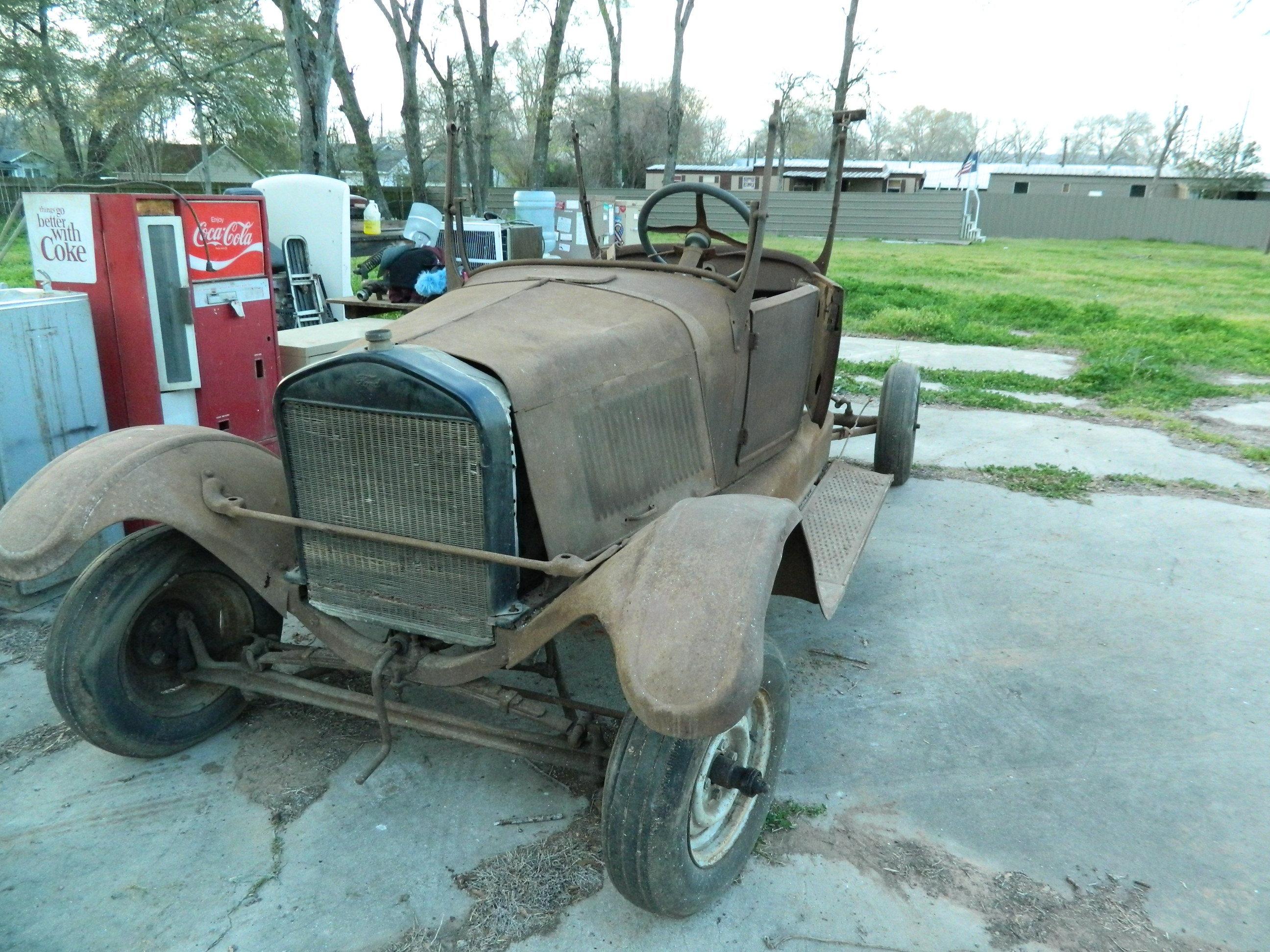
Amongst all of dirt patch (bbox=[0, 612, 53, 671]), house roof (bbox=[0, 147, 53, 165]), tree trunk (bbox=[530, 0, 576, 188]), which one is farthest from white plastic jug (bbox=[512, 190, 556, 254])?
house roof (bbox=[0, 147, 53, 165])

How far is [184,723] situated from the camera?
118 inches

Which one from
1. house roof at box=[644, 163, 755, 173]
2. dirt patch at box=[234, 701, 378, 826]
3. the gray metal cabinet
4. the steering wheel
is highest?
house roof at box=[644, 163, 755, 173]

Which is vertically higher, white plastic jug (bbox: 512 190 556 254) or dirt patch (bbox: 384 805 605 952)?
white plastic jug (bbox: 512 190 556 254)

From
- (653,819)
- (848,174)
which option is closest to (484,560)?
(653,819)


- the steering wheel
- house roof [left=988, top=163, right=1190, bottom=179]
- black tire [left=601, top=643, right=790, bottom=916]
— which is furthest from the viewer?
house roof [left=988, top=163, right=1190, bottom=179]

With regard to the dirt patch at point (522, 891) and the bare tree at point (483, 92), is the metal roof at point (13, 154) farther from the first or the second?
the dirt patch at point (522, 891)

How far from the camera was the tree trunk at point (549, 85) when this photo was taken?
84.6 feet

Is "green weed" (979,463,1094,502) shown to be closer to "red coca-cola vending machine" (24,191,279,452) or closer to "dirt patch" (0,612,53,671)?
"red coca-cola vending machine" (24,191,279,452)

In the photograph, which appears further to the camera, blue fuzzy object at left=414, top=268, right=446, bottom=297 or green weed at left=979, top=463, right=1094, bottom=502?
blue fuzzy object at left=414, top=268, right=446, bottom=297

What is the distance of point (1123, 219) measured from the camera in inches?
1220

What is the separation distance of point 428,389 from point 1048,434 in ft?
20.0

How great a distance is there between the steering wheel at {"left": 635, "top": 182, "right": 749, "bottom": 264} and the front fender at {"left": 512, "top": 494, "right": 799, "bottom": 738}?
69.7 inches

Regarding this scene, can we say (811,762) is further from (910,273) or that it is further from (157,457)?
(910,273)

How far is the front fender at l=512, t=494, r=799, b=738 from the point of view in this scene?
2.01 metres
